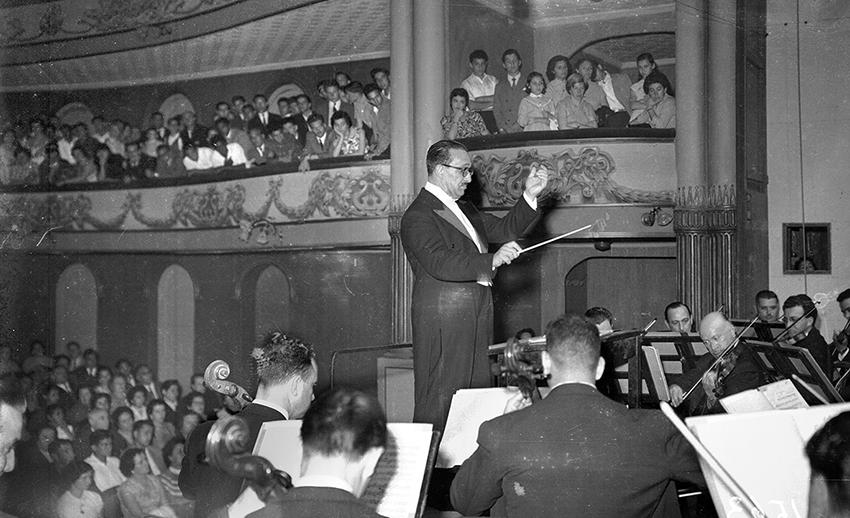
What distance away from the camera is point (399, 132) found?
7.10 metres

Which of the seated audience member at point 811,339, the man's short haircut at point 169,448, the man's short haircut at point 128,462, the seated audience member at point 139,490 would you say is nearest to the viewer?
the seated audience member at point 139,490

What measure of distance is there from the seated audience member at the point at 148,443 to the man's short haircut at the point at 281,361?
2836 mm

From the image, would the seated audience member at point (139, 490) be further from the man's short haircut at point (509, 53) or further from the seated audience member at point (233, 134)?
the man's short haircut at point (509, 53)

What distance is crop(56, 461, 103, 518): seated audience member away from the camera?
431 cm

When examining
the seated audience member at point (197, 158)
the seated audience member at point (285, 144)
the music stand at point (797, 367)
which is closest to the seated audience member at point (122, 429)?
the seated audience member at point (197, 158)

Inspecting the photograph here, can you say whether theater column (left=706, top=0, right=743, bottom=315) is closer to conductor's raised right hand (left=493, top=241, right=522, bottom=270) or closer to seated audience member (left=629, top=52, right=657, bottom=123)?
seated audience member (left=629, top=52, right=657, bottom=123)

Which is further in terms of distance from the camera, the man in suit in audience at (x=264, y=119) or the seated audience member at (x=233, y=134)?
the man in suit in audience at (x=264, y=119)

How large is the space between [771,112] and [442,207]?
4.05 metres

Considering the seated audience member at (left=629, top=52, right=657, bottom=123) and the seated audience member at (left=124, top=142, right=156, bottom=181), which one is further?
the seated audience member at (left=629, top=52, right=657, bottom=123)

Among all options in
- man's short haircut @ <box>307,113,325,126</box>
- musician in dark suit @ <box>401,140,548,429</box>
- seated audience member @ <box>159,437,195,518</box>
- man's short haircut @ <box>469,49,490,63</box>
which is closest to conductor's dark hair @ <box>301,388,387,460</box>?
musician in dark suit @ <box>401,140,548,429</box>

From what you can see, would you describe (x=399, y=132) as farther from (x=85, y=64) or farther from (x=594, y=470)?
(x=594, y=470)

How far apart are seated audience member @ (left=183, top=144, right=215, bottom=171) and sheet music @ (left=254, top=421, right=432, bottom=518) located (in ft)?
17.3

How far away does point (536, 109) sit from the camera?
22.9 feet

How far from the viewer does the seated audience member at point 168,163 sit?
664cm
